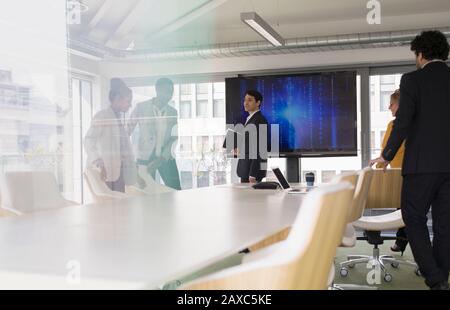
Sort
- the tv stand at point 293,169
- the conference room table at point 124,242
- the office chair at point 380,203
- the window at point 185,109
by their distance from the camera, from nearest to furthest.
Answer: the conference room table at point 124,242, the office chair at point 380,203, the tv stand at point 293,169, the window at point 185,109

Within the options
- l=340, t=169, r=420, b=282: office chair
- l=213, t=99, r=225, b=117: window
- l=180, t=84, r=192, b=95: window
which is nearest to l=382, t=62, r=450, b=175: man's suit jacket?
l=340, t=169, r=420, b=282: office chair

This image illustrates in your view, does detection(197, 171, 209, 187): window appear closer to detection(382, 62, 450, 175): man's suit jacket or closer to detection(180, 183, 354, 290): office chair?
detection(382, 62, 450, 175): man's suit jacket

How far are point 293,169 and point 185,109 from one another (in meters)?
2.20

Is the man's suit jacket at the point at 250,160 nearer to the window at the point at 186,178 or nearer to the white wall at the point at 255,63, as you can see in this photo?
the white wall at the point at 255,63

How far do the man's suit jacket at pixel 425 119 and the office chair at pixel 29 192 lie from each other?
2.27 m

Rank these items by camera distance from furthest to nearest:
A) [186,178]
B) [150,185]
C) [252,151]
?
[186,178] < [252,151] < [150,185]

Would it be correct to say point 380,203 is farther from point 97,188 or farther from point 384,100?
point 384,100

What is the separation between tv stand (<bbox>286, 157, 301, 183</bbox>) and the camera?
7.83m

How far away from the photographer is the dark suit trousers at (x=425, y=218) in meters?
3.22

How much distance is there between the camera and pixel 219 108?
333 inches

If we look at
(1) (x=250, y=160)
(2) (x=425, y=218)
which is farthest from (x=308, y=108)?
(2) (x=425, y=218)

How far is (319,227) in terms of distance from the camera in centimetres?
111

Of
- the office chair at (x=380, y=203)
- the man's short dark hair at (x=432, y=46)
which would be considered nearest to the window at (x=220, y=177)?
the office chair at (x=380, y=203)
